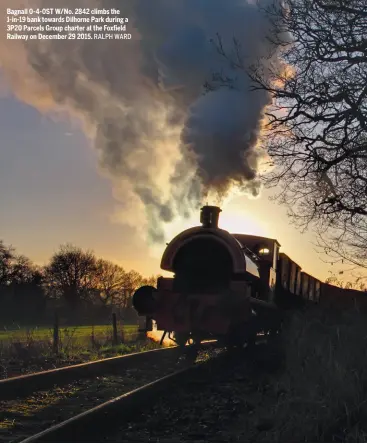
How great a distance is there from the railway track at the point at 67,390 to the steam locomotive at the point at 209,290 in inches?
40.4

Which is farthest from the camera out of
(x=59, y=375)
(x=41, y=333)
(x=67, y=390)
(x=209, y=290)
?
(x=41, y=333)

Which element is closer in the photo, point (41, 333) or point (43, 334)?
point (43, 334)

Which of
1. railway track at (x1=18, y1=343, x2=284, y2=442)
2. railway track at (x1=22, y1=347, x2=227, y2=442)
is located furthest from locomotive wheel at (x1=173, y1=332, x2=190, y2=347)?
railway track at (x1=22, y1=347, x2=227, y2=442)

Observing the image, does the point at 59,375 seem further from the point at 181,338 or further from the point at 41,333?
the point at 41,333

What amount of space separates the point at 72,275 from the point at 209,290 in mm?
57350

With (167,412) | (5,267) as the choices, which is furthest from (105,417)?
(5,267)

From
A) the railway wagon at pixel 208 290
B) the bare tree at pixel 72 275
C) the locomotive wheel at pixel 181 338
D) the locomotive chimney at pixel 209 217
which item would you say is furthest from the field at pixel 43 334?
the bare tree at pixel 72 275

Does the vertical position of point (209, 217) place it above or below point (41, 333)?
above

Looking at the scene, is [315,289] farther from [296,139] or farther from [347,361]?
[347,361]

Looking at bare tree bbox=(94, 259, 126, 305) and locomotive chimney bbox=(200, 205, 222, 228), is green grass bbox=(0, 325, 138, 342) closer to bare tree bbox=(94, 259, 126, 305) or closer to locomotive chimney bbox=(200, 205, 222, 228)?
locomotive chimney bbox=(200, 205, 222, 228)

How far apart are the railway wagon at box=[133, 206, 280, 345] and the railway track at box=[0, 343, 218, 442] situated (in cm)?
105

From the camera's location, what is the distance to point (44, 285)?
61750 mm

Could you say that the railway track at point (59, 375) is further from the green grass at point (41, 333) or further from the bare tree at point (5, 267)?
the bare tree at point (5, 267)

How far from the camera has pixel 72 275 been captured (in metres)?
66.6
